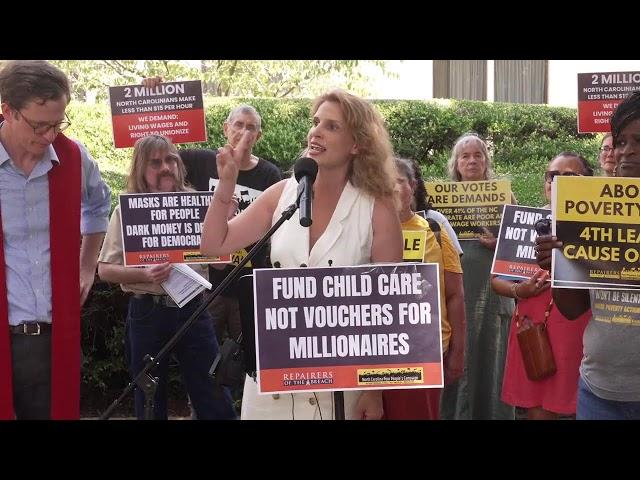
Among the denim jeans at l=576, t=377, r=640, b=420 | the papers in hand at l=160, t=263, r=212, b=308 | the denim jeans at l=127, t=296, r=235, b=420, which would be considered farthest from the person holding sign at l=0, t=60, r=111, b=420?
the denim jeans at l=576, t=377, r=640, b=420

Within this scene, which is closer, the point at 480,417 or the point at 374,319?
the point at 374,319

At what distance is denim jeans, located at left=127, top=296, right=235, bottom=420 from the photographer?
6.60 meters

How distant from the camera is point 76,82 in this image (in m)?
14.1

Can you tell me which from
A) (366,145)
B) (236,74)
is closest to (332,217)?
Answer: (366,145)

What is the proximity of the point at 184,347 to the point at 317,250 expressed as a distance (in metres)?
2.55

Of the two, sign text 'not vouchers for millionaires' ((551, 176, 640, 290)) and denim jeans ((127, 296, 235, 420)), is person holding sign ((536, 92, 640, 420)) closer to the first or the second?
sign text 'not vouchers for millionaires' ((551, 176, 640, 290))

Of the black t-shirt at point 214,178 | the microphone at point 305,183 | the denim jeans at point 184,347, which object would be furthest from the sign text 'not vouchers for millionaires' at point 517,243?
the microphone at point 305,183

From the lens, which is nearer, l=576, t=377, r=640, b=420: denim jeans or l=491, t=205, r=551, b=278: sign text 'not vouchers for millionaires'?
l=576, t=377, r=640, b=420: denim jeans

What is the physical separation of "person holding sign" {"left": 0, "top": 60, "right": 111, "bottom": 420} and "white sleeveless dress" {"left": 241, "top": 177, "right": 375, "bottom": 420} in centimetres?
94

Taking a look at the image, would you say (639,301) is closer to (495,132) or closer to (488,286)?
(488,286)

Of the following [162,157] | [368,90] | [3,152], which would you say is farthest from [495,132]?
[3,152]

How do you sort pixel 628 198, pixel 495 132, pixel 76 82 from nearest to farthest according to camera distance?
pixel 628 198 < pixel 495 132 < pixel 76 82

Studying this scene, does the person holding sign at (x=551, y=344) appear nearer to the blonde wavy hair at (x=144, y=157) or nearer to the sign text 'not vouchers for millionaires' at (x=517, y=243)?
the sign text 'not vouchers for millionaires' at (x=517, y=243)

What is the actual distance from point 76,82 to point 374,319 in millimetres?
11055
